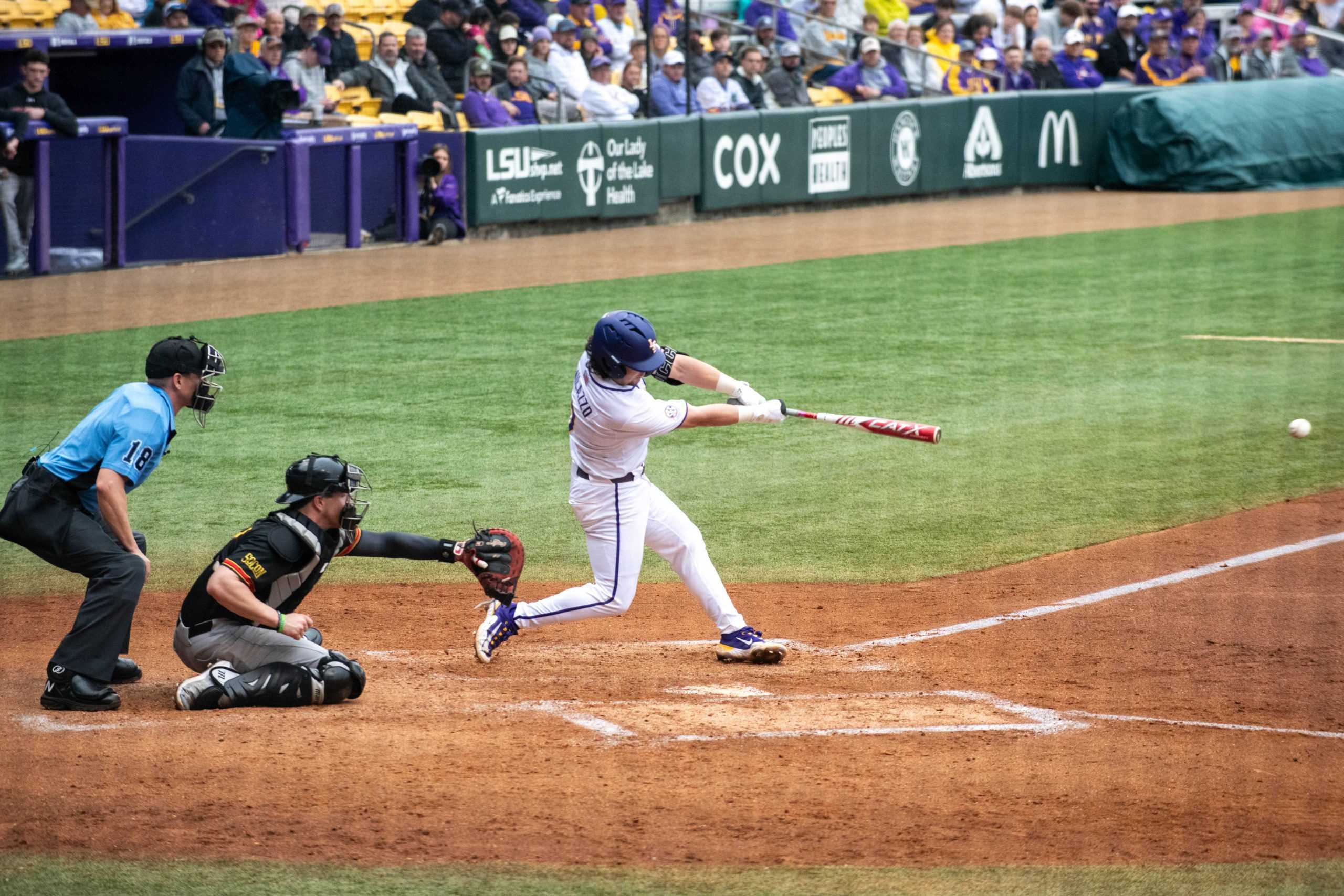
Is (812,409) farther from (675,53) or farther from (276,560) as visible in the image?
(675,53)

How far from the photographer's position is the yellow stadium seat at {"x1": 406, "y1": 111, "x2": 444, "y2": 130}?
1900 cm

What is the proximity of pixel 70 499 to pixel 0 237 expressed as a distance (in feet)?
35.8

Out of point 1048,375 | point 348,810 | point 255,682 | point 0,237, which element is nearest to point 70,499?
point 255,682

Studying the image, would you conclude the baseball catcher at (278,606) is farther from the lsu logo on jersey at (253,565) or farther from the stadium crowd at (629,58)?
the stadium crowd at (629,58)

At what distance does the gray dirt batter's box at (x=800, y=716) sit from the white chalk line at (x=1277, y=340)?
8796 millimetres

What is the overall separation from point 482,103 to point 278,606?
14.1 meters

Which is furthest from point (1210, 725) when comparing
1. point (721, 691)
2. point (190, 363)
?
point (190, 363)

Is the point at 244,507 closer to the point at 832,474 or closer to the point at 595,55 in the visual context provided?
the point at 832,474

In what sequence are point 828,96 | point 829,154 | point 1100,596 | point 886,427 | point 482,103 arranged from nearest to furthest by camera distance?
point 886,427, point 1100,596, point 482,103, point 829,154, point 828,96

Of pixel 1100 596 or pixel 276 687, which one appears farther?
pixel 1100 596

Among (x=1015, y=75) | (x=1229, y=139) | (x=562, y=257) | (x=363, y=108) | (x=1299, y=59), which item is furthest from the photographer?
(x=1299, y=59)

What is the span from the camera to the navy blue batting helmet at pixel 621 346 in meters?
6.29

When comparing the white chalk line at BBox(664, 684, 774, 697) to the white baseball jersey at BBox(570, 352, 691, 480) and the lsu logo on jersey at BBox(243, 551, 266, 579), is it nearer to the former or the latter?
the white baseball jersey at BBox(570, 352, 691, 480)

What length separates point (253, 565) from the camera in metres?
5.82
